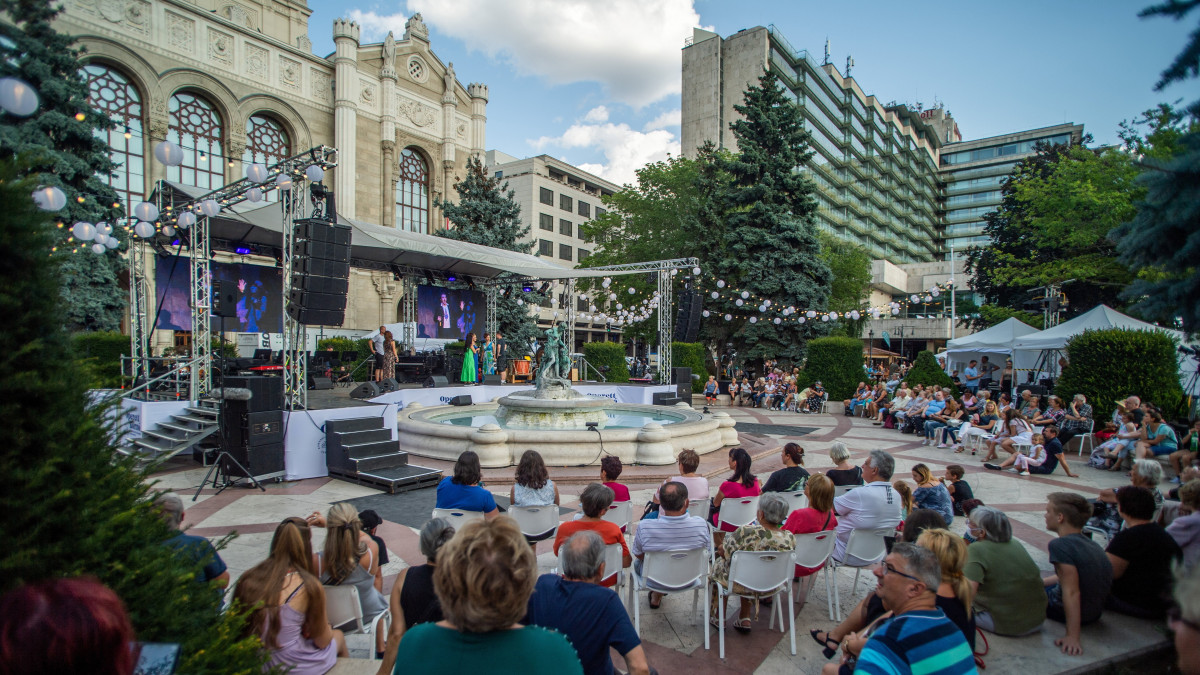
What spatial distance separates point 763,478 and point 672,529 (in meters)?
5.75

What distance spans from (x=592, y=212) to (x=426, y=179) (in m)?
27.2

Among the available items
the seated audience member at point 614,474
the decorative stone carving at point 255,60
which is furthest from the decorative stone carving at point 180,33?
the seated audience member at point 614,474

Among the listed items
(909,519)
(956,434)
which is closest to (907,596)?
(909,519)

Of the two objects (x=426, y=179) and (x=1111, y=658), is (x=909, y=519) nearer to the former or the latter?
(x=1111, y=658)

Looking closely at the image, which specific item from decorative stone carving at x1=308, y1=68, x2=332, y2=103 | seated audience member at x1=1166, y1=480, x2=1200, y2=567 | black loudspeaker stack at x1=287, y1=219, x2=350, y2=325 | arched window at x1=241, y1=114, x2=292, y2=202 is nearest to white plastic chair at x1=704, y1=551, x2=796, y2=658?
seated audience member at x1=1166, y1=480, x2=1200, y2=567

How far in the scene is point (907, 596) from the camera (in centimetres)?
271

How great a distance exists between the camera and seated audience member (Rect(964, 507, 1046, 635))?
3967 millimetres

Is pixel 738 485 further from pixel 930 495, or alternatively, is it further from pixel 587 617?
pixel 587 617

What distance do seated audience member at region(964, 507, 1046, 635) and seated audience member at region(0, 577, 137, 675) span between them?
15.1 feet

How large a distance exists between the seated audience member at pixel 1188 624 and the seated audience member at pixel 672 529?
8.88 feet

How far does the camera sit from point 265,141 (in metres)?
31.2

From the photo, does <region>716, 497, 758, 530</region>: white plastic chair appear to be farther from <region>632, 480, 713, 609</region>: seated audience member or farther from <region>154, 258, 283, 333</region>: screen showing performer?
<region>154, 258, 283, 333</region>: screen showing performer

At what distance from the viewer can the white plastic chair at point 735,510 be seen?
5.17 meters

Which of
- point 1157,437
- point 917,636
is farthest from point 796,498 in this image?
point 1157,437
